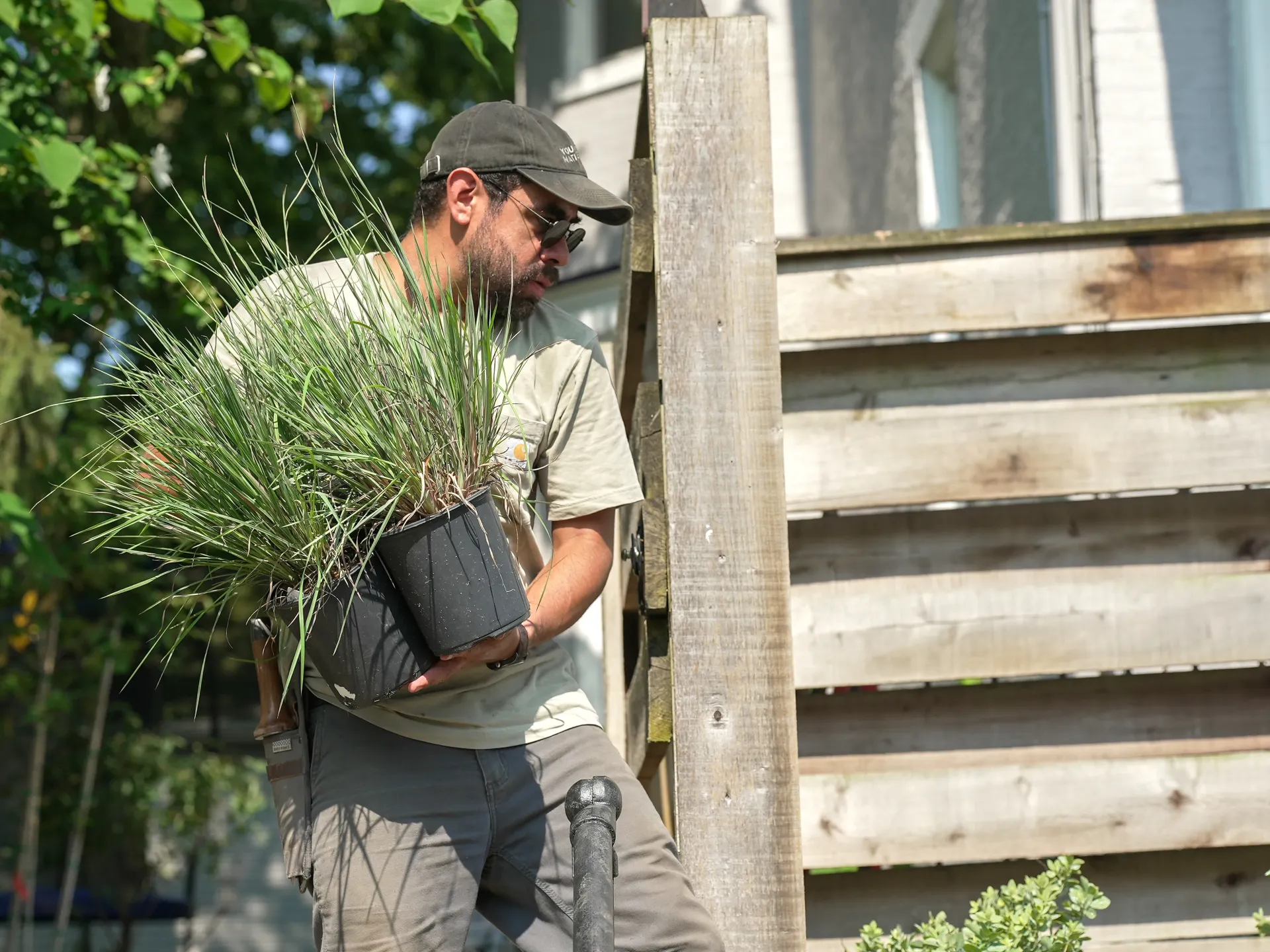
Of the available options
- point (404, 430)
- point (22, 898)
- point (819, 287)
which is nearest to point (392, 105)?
point (22, 898)

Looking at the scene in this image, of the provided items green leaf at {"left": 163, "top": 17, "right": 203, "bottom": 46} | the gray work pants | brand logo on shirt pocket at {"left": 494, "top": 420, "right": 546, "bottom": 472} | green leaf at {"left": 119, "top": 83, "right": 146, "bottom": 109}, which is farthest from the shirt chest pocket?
green leaf at {"left": 119, "top": 83, "right": 146, "bottom": 109}

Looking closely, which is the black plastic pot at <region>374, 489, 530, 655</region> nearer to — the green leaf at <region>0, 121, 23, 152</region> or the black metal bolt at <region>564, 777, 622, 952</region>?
the black metal bolt at <region>564, 777, 622, 952</region>

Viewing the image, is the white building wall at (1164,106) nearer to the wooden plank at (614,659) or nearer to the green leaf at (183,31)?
the wooden plank at (614,659)

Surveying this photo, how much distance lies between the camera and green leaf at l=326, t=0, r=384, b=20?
10.1 feet

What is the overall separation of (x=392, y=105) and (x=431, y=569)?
9267 millimetres

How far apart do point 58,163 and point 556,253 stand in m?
2.10

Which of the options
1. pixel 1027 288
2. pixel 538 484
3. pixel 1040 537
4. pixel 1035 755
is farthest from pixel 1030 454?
pixel 538 484

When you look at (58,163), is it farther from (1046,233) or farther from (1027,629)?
(1027,629)

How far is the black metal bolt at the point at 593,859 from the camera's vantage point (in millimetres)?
1753

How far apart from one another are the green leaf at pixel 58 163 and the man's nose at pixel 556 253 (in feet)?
6.66

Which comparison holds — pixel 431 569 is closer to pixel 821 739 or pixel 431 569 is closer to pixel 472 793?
pixel 472 793

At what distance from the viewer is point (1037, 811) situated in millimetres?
2637

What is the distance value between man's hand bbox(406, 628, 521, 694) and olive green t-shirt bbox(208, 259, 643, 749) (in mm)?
105

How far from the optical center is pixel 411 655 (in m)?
1.94
